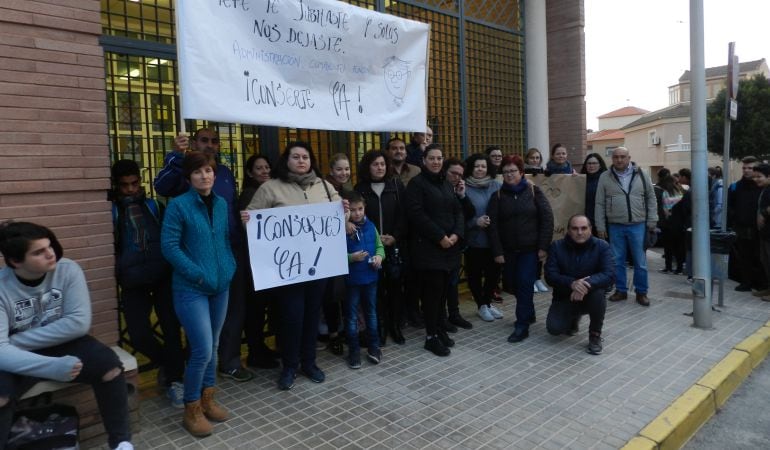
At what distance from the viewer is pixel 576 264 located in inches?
206

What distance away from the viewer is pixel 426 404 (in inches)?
156

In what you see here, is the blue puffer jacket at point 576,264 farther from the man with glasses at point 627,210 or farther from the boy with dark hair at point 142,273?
the boy with dark hair at point 142,273

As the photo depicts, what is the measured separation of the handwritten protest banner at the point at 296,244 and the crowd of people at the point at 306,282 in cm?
11

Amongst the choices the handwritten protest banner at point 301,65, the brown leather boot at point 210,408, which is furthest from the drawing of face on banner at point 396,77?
the brown leather boot at point 210,408

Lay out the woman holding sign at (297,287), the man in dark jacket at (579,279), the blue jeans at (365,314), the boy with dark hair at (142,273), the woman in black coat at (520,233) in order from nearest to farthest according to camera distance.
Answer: the boy with dark hair at (142,273)
the woman holding sign at (297,287)
the blue jeans at (365,314)
the man in dark jacket at (579,279)
the woman in black coat at (520,233)

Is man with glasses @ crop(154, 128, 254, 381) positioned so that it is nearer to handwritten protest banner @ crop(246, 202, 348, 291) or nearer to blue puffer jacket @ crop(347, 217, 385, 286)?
handwritten protest banner @ crop(246, 202, 348, 291)

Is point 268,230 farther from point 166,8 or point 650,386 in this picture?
point 650,386

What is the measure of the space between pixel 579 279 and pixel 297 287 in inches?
106

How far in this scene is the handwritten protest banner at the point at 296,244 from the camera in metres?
3.91

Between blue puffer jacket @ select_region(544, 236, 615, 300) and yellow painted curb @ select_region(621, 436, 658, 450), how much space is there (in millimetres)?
1803

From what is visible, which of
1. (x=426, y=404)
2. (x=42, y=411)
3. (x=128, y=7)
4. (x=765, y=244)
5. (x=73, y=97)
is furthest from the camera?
(x=765, y=244)

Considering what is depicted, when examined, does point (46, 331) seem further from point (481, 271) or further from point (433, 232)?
point (481, 271)

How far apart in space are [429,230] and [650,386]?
2148 mm

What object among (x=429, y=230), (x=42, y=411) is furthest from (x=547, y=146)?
(x=42, y=411)
